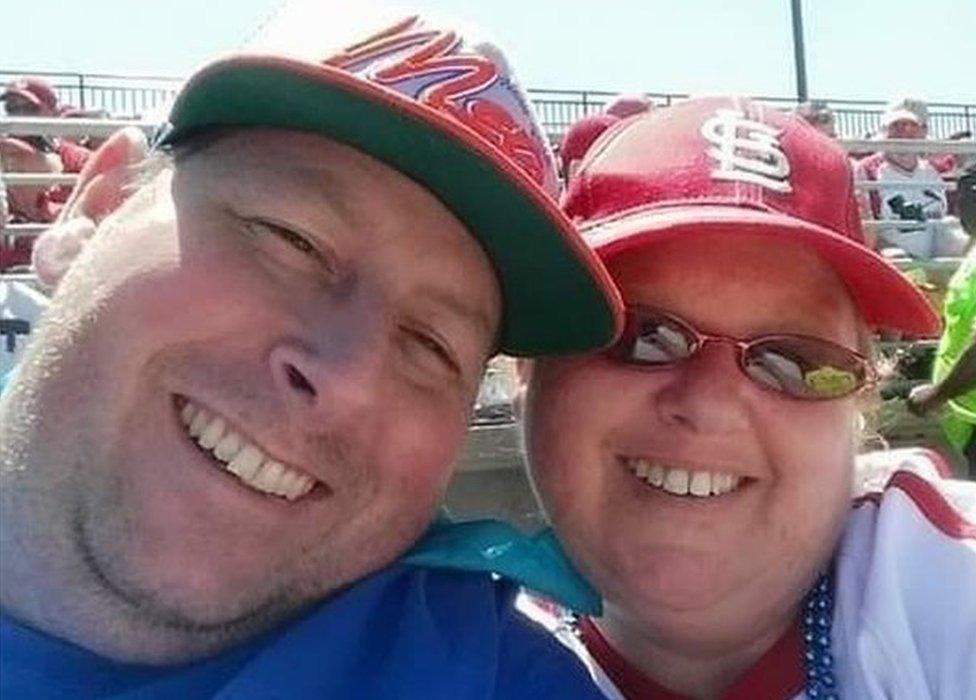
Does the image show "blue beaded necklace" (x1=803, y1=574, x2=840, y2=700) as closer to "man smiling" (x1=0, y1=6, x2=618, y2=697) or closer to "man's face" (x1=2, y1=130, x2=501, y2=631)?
"man smiling" (x1=0, y1=6, x2=618, y2=697)

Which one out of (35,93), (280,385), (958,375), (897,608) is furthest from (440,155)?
(35,93)

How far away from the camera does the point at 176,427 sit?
1.62 meters

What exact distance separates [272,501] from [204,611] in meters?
0.14

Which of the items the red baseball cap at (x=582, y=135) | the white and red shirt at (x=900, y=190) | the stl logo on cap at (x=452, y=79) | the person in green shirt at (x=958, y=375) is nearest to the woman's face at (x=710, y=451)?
the stl logo on cap at (x=452, y=79)

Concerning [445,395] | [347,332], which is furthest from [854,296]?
[347,332]

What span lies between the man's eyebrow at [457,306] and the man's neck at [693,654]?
44cm

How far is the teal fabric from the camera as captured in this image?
1838mm

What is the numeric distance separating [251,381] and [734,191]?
0.65 meters

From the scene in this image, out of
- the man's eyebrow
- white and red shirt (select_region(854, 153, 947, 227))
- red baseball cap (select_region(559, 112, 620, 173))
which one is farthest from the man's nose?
white and red shirt (select_region(854, 153, 947, 227))

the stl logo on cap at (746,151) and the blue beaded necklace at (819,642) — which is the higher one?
the stl logo on cap at (746,151)

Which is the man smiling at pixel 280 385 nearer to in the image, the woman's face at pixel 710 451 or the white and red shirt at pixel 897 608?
the woman's face at pixel 710 451

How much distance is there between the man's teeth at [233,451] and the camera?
162 cm

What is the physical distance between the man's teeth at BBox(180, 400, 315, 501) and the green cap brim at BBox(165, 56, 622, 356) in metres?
0.34

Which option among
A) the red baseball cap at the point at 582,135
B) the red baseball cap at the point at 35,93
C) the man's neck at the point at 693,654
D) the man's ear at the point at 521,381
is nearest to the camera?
the man's neck at the point at 693,654
